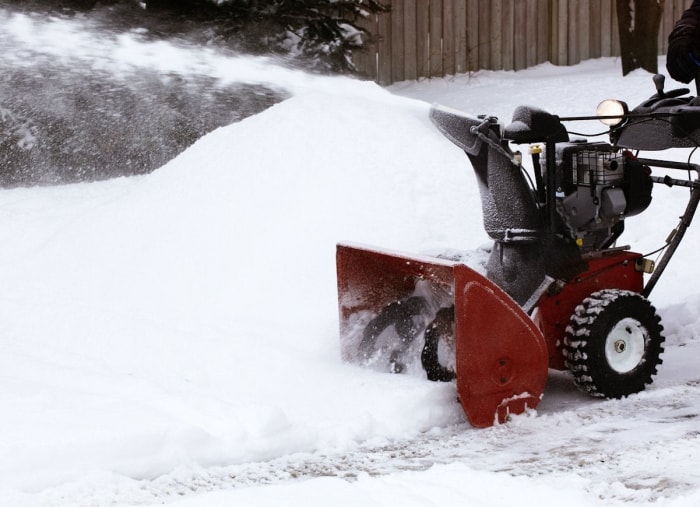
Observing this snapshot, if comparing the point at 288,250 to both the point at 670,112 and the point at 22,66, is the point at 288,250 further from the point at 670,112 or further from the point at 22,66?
the point at 22,66

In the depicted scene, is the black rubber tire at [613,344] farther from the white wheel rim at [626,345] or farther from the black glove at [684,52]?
the black glove at [684,52]

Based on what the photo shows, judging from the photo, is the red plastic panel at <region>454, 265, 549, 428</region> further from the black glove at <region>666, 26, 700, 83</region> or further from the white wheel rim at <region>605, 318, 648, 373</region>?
the black glove at <region>666, 26, 700, 83</region>

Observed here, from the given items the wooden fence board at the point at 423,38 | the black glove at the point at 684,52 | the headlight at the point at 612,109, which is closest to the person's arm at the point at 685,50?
the black glove at the point at 684,52

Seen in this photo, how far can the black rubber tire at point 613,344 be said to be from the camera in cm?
454

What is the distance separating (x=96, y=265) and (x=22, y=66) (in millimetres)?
4668

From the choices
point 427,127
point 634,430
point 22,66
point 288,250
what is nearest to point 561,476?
point 634,430

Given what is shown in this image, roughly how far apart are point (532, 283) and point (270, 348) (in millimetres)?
1386

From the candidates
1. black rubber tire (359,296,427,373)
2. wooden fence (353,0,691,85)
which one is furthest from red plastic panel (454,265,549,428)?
wooden fence (353,0,691,85)

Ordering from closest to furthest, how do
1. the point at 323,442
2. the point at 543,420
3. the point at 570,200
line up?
1. the point at 323,442
2. the point at 543,420
3. the point at 570,200

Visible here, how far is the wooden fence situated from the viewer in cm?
1332

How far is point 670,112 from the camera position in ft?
16.1

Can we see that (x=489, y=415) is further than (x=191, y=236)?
No

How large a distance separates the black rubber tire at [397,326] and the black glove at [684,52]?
179cm

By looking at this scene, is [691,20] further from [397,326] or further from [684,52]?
[397,326]
